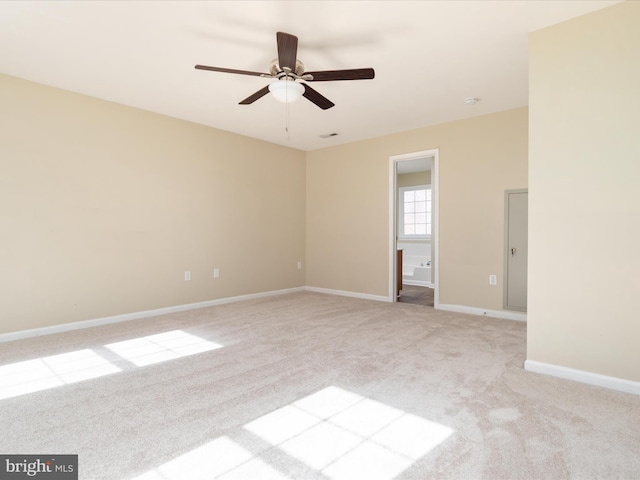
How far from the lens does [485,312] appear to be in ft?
14.1

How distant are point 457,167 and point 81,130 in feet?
15.3

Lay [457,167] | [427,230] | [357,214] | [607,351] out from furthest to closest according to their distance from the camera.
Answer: [427,230] → [357,214] → [457,167] → [607,351]

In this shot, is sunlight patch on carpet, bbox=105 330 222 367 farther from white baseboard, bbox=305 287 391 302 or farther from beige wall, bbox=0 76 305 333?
white baseboard, bbox=305 287 391 302

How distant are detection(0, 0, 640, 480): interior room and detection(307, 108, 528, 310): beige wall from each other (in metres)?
0.04

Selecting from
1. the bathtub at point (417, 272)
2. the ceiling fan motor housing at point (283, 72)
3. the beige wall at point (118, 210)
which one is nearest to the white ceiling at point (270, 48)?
the ceiling fan motor housing at point (283, 72)

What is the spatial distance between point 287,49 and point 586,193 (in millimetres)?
2313

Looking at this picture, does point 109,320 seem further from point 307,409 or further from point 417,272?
point 417,272

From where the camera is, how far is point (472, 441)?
1.64 meters

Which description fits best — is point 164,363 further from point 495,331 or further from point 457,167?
point 457,167

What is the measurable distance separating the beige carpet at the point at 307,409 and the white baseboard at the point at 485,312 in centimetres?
87

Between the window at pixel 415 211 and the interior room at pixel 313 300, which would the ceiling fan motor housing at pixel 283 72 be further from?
the window at pixel 415 211

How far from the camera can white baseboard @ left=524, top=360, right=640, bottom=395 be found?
2.17 meters

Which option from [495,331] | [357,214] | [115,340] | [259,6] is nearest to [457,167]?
[357,214]

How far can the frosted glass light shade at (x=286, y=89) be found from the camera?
100 inches
